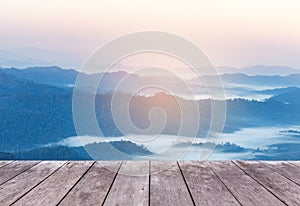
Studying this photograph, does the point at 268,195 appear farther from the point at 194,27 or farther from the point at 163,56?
the point at 194,27

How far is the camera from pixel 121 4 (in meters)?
2.97

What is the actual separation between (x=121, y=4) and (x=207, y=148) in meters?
1.33

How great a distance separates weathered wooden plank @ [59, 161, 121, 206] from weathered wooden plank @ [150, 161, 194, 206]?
180 mm

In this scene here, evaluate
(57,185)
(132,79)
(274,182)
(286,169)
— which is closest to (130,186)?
(57,185)

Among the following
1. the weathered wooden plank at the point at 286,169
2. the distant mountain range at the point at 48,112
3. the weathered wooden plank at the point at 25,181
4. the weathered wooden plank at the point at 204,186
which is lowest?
the weathered wooden plank at the point at 25,181

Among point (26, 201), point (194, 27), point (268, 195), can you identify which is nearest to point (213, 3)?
point (194, 27)

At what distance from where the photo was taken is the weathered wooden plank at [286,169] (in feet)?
5.58

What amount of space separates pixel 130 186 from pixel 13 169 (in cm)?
65

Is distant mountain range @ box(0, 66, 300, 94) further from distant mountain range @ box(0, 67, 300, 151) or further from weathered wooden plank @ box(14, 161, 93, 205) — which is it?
weathered wooden plank @ box(14, 161, 93, 205)

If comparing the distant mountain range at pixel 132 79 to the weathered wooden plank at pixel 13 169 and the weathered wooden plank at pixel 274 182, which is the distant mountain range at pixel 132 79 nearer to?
the weathered wooden plank at pixel 13 169

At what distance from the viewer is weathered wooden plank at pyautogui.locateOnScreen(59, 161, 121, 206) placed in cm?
130

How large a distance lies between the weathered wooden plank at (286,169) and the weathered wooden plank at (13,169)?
121cm

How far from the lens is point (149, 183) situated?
1.53 meters

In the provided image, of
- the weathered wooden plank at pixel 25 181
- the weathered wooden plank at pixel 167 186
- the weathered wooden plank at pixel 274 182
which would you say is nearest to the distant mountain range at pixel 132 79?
the weathered wooden plank at pixel 25 181
